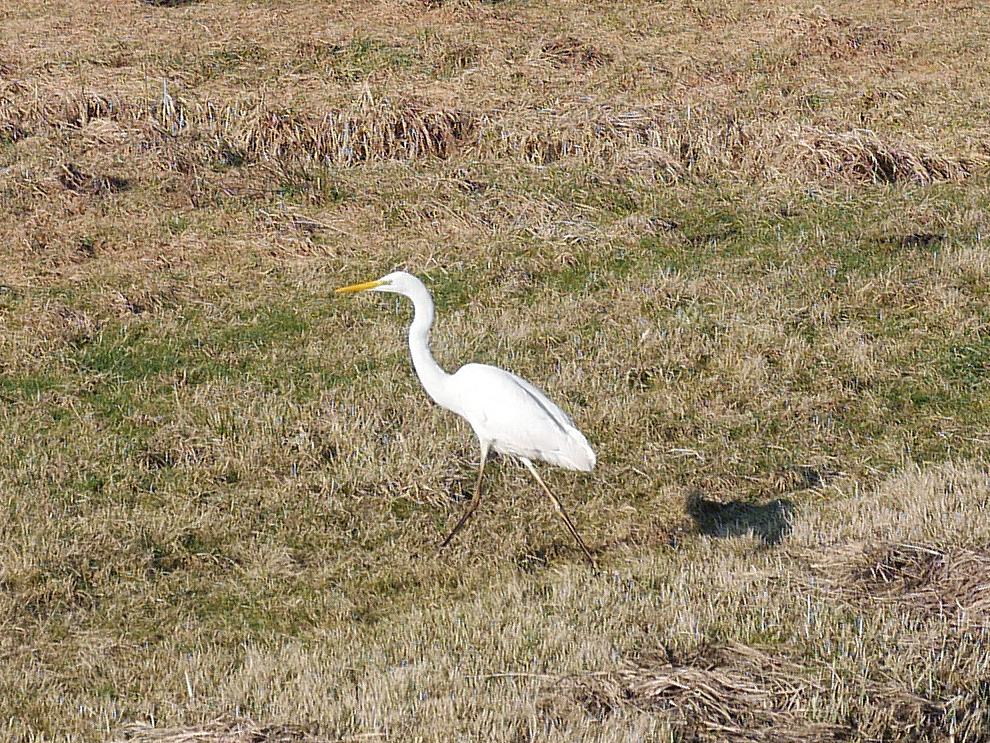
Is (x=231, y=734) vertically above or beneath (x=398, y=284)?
beneath

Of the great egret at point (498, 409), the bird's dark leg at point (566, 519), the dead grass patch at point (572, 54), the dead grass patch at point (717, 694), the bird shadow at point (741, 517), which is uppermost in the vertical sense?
the dead grass patch at point (572, 54)

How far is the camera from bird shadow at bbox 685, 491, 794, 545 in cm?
631

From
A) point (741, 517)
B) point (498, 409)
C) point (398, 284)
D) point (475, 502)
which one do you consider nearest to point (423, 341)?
point (398, 284)

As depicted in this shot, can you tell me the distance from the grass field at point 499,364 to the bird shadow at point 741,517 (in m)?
0.02

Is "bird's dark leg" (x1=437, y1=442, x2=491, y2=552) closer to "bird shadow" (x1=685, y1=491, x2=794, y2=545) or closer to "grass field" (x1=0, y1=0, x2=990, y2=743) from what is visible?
"grass field" (x1=0, y1=0, x2=990, y2=743)

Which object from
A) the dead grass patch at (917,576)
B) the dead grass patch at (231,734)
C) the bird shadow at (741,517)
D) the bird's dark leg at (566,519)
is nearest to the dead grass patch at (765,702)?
the dead grass patch at (917,576)

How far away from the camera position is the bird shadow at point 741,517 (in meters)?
6.31

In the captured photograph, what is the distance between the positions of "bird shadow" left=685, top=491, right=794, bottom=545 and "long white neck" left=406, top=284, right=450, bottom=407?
1.55 m

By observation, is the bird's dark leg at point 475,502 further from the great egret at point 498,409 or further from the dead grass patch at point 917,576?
the dead grass patch at point 917,576

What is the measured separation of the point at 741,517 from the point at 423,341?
6.43ft

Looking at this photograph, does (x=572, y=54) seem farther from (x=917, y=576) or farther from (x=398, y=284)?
(x=917, y=576)

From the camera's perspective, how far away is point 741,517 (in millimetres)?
6590

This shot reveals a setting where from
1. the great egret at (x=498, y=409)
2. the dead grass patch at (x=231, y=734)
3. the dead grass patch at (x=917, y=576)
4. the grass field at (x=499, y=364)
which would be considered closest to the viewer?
the dead grass patch at (x=231, y=734)

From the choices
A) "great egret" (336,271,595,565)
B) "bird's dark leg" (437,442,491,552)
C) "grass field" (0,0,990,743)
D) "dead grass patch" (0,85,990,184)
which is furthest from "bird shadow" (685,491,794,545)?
"dead grass patch" (0,85,990,184)
